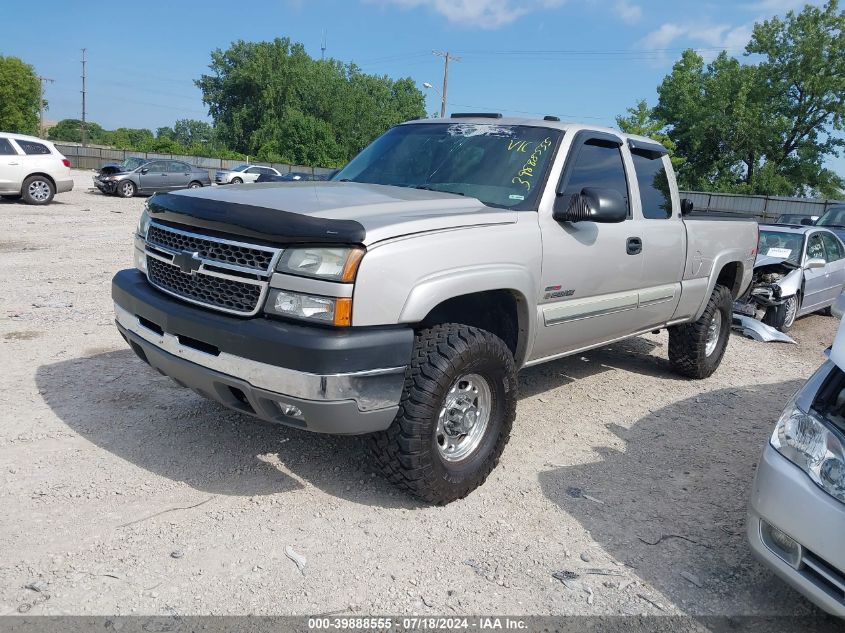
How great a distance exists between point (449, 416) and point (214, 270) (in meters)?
1.38

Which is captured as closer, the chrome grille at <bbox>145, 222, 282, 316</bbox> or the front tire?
the chrome grille at <bbox>145, 222, 282, 316</bbox>

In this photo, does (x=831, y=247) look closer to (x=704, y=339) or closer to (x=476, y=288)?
(x=704, y=339)

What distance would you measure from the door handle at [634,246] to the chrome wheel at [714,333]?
194 centimetres

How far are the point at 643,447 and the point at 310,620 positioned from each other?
281 centimetres

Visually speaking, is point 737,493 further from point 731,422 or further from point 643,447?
point 731,422

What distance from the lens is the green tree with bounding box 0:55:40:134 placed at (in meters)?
61.8

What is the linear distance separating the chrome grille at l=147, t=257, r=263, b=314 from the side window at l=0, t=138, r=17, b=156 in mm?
16147

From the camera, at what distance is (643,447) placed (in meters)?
4.61

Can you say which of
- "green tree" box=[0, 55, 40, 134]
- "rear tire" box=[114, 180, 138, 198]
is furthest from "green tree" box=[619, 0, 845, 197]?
"green tree" box=[0, 55, 40, 134]

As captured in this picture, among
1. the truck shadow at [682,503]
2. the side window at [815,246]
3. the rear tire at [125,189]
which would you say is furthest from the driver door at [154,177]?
the truck shadow at [682,503]

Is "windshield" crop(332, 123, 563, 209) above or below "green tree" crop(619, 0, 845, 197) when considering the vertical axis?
below

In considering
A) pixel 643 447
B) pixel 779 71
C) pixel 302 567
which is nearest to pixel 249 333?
pixel 302 567

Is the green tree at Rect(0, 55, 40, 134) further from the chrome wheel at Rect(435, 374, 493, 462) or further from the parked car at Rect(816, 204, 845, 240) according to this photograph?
the chrome wheel at Rect(435, 374, 493, 462)

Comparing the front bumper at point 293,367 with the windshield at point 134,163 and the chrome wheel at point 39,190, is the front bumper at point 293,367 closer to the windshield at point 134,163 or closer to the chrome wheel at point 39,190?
the chrome wheel at point 39,190
